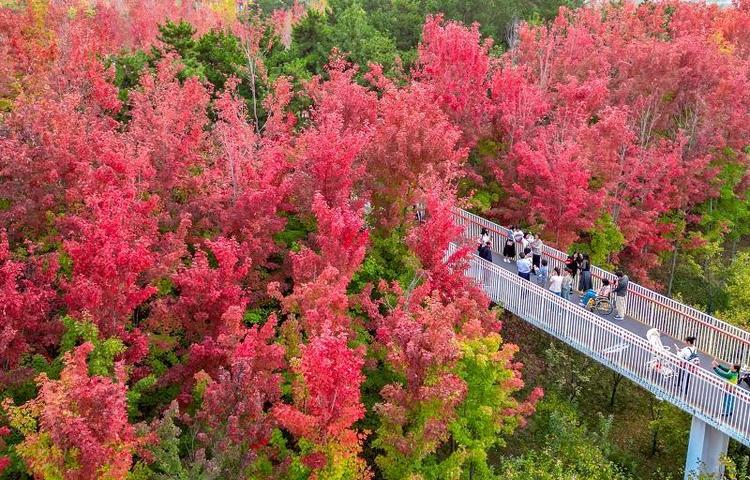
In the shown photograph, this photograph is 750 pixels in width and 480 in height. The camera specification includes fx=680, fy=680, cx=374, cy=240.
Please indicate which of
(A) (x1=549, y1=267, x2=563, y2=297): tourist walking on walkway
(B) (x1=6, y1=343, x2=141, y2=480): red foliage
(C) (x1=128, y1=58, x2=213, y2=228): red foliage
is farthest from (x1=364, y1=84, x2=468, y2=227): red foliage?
(B) (x1=6, y1=343, x2=141, y2=480): red foliage

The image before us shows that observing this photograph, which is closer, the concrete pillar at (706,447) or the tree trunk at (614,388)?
the concrete pillar at (706,447)

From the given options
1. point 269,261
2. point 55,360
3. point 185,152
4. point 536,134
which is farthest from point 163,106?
point 536,134

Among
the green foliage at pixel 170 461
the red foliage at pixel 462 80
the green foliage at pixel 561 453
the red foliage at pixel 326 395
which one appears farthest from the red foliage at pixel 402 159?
the green foliage at pixel 170 461

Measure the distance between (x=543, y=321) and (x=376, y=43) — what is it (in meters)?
22.1

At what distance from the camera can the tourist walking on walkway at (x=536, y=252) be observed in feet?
72.0

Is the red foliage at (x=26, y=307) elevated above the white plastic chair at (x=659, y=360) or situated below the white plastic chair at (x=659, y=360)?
above

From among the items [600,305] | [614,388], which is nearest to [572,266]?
[600,305]

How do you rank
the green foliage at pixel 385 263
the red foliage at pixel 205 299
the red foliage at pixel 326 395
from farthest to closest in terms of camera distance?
1. the green foliage at pixel 385 263
2. the red foliage at pixel 205 299
3. the red foliage at pixel 326 395

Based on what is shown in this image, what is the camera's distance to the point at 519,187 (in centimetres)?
2381

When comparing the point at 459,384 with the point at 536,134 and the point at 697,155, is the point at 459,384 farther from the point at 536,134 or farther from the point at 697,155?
the point at 697,155

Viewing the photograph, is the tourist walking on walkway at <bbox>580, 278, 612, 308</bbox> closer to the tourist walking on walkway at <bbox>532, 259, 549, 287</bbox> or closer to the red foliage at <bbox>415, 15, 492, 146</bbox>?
the tourist walking on walkway at <bbox>532, 259, 549, 287</bbox>

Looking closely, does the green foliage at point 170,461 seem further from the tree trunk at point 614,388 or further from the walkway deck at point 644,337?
the tree trunk at point 614,388

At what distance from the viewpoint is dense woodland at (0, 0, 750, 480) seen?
13.1 m

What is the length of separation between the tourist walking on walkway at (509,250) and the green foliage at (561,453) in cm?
479
